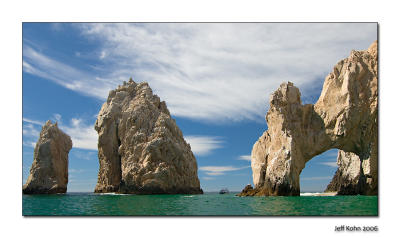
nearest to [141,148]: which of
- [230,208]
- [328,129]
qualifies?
[328,129]

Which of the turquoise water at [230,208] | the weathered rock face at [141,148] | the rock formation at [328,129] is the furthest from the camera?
the weathered rock face at [141,148]

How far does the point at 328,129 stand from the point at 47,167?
50.3 m

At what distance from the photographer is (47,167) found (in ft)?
210

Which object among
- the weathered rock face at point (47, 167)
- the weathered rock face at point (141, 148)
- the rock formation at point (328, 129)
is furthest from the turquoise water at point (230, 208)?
the weathered rock face at point (47, 167)

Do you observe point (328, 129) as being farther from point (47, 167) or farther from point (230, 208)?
point (47, 167)

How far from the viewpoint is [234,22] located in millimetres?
17406

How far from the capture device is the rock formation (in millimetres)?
36438

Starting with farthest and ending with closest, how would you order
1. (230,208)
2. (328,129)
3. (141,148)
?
1. (141,148)
2. (328,129)
3. (230,208)

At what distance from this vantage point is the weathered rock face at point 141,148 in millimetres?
64750

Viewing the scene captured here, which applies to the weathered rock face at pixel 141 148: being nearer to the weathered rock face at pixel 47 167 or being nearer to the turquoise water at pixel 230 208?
the weathered rock face at pixel 47 167

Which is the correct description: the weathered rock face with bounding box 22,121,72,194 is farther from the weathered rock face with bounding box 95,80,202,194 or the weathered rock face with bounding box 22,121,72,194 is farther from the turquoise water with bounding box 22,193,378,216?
the turquoise water with bounding box 22,193,378,216

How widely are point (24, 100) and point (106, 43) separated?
5274 mm

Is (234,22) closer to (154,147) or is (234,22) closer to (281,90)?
(281,90)

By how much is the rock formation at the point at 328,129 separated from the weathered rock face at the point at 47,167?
3939 centimetres
